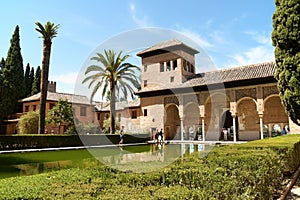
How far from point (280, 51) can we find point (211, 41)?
122 inches

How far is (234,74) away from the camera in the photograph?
2320 cm

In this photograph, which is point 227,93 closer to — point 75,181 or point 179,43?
point 179,43

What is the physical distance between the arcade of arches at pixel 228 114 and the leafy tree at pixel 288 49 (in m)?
10.2

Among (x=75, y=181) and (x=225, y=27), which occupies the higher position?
(x=225, y=27)

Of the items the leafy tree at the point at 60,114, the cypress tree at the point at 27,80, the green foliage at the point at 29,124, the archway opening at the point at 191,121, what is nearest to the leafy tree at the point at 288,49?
the archway opening at the point at 191,121

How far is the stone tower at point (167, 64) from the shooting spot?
27.8 m

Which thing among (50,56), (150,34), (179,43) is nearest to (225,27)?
(150,34)

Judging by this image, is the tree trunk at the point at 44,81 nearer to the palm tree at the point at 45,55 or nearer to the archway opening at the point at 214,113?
the palm tree at the point at 45,55

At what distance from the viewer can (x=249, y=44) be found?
12625 mm

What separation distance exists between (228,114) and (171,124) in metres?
6.52

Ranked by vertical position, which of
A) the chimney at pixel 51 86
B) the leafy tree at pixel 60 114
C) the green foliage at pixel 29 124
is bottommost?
the green foliage at pixel 29 124

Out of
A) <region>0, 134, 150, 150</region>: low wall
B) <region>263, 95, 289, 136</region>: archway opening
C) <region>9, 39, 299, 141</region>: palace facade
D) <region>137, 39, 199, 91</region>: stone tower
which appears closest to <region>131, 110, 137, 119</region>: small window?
<region>9, 39, 299, 141</region>: palace facade

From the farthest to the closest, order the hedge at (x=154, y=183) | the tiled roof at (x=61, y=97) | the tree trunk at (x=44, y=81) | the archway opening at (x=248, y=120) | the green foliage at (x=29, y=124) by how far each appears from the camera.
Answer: the tiled roof at (x=61, y=97) → the green foliage at (x=29, y=124) → the archway opening at (x=248, y=120) → the tree trunk at (x=44, y=81) → the hedge at (x=154, y=183)

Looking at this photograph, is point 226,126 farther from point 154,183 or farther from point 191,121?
point 154,183
